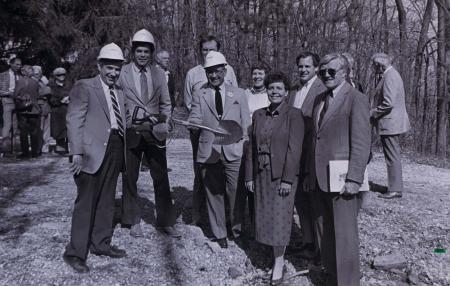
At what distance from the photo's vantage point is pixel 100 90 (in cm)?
417

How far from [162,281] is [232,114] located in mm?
1727

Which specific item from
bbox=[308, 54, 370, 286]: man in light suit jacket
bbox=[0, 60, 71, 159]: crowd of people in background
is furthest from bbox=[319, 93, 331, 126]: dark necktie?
bbox=[0, 60, 71, 159]: crowd of people in background

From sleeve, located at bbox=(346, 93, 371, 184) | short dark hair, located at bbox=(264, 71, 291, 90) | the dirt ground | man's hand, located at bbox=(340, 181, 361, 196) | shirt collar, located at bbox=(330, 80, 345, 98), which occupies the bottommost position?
the dirt ground

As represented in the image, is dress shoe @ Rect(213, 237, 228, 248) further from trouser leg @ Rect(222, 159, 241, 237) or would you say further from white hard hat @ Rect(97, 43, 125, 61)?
white hard hat @ Rect(97, 43, 125, 61)

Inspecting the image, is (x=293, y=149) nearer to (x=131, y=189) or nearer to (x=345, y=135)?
(x=345, y=135)

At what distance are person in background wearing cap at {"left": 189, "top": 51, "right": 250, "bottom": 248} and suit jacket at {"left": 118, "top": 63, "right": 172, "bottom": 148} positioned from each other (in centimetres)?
32

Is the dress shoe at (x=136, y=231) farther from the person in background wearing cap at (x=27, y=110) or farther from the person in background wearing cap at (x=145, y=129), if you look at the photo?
the person in background wearing cap at (x=27, y=110)

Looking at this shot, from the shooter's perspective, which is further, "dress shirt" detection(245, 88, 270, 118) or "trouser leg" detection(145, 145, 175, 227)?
"dress shirt" detection(245, 88, 270, 118)

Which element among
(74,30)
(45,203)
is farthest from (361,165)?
(74,30)

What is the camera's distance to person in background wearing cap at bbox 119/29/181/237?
4695 millimetres

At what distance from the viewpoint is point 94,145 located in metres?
4.09

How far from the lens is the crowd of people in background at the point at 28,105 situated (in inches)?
362

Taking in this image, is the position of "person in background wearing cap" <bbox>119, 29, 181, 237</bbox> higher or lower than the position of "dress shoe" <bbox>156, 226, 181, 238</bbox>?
higher

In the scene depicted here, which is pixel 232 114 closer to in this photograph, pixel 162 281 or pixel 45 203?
pixel 162 281
